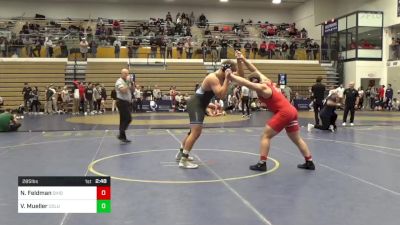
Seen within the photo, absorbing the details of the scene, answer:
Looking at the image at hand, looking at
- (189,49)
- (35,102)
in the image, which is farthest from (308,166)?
(189,49)

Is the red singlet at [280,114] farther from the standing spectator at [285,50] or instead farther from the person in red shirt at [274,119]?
the standing spectator at [285,50]

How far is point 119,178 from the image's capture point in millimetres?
6113

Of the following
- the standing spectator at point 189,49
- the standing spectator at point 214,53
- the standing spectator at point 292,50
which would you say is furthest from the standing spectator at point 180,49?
the standing spectator at point 292,50

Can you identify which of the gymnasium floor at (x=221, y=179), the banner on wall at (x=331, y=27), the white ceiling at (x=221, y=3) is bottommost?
the gymnasium floor at (x=221, y=179)

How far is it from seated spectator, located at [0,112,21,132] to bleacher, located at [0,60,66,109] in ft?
39.7

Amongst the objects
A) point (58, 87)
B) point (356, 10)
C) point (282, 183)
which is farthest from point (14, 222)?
point (356, 10)

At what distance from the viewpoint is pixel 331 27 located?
104ft

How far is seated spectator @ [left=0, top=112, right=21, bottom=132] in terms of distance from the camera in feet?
41.9

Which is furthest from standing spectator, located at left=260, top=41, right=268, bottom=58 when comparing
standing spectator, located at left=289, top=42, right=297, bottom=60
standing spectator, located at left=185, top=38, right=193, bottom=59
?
standing spectator, located at left=185, top=38, right=193, bottom=59
